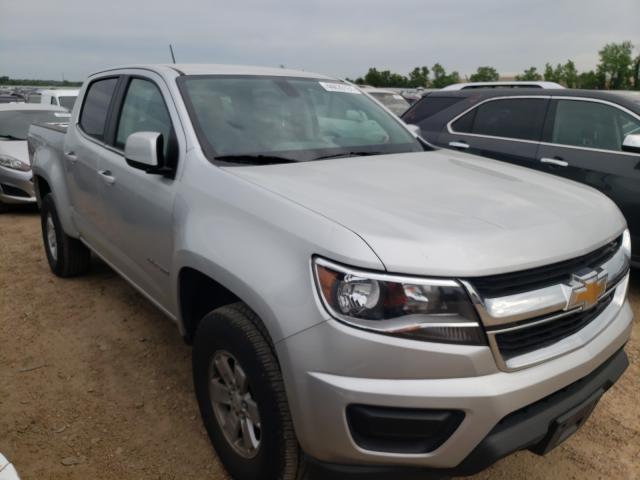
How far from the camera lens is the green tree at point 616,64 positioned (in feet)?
172

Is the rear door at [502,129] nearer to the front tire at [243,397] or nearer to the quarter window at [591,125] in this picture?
the quarter window at [591,125]

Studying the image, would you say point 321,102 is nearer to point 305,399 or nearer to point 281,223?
point 281,223

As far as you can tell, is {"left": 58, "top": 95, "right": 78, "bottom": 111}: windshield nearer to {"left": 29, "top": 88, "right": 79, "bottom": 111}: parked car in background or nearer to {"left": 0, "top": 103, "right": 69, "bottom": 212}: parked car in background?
{"left": 29, "top": 88, "right": 79, "bottom": 111}: parked car in background

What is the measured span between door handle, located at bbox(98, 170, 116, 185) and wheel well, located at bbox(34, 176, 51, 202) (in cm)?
170

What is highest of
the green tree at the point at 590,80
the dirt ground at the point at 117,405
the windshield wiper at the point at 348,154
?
the green tree at the point at 590,80

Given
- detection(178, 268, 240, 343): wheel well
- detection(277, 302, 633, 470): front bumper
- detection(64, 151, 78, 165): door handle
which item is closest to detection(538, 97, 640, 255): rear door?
detection(277, 302, 633, 470): front bumper

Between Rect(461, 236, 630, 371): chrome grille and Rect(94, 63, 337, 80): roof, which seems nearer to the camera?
Rect(461, 236, 630, 371): chrome grille

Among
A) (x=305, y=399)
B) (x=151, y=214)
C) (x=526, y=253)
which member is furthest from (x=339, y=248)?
(x=151, y=214)

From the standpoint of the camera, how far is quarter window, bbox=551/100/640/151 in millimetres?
4461

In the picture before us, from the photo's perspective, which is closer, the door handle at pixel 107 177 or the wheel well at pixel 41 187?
the door handle at pixel 107 177

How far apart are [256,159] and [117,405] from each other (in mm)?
1545

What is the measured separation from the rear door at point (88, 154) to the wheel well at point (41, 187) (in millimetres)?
798

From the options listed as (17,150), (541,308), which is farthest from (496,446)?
(17,150)

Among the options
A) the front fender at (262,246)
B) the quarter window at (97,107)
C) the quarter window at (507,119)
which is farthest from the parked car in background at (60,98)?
the front fender at (262,246)
